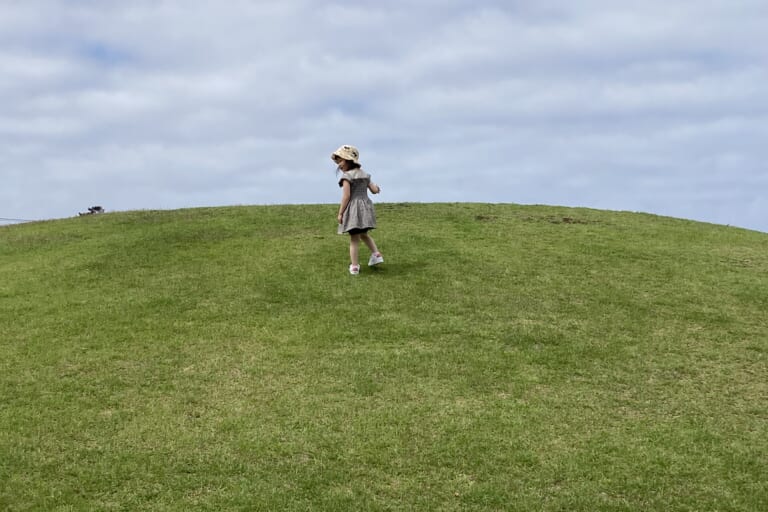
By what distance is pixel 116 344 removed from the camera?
394 inches

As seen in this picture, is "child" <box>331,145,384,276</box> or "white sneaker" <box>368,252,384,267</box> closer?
"child" <box>331,145,384,276</box>

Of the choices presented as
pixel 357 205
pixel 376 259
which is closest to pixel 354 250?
pixel 376 259

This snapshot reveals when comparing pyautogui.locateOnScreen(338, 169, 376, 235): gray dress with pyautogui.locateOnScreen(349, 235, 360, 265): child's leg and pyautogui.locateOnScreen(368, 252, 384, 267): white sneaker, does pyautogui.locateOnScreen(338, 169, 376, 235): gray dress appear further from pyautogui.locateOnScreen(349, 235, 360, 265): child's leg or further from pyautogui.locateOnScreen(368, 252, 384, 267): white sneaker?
pyautogui.locateOnScreen(368, 252, 384, 267): white sneaker

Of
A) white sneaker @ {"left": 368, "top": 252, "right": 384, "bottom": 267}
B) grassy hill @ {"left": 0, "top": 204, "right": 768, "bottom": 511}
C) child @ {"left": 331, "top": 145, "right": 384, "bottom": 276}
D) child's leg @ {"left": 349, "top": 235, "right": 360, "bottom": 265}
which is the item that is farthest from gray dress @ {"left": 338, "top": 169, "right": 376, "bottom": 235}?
grassy hill @ {"left": 0, "top": 204, "right": 768, "bottom": 511}

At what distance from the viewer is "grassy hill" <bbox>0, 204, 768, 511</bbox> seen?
642cm

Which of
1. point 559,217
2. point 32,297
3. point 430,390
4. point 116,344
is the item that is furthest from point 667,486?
point 559,217

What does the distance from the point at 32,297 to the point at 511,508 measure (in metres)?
9.91

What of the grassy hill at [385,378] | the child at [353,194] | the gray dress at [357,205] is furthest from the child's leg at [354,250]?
the grassy hill at [385,378]

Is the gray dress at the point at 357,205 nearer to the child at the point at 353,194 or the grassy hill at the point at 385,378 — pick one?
the child at the point at 353,194

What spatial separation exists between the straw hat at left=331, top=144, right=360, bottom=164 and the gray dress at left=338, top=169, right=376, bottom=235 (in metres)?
0.24

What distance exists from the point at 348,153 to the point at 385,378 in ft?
18.3

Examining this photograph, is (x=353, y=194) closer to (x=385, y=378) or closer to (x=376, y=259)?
(x=376, y=259)

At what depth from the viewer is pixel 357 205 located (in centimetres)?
1308

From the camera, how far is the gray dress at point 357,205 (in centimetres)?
1305
